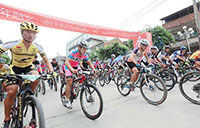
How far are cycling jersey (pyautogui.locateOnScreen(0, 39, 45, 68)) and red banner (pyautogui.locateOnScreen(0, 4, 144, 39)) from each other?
6.22m

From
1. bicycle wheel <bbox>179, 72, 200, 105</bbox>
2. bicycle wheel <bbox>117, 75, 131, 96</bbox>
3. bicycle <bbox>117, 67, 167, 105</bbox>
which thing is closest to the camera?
bicycle wheel <bbox>179, 72, 200, 105</bbox>

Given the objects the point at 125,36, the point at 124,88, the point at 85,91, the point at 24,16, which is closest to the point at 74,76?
the point at 85,91

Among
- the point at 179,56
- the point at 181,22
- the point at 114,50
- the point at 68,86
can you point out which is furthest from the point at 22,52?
the point at 181,22

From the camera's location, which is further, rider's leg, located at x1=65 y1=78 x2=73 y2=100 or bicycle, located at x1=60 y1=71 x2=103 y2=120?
rider's leg, located at x1=65 y1=78 x2=73 y2=100

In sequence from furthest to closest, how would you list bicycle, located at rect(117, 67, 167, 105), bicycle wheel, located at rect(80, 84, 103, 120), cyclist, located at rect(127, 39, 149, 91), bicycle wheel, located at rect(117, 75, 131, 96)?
bicycle wheel, located at rect(117, 75, 131, 96) → cyclist, located at rect(127, 39, 149, 91) → bicycle, located at rect(117, 67, 167, 105) → bicycle wheel, located at rect(80, 84, 103, 120)

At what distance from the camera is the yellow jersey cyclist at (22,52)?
5.26ft

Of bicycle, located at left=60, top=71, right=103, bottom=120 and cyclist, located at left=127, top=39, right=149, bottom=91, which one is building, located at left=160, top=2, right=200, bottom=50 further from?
bicycle, located at left=60, top=71, right=103, bottom=120

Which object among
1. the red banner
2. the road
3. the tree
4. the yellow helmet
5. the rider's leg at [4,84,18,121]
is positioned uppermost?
the tree

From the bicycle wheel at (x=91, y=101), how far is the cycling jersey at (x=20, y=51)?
123 centimetres

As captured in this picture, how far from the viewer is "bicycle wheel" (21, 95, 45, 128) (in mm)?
1270

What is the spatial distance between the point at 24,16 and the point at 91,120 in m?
7.64

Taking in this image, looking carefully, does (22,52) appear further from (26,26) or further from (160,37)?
(160,37)

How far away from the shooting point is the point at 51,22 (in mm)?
7871

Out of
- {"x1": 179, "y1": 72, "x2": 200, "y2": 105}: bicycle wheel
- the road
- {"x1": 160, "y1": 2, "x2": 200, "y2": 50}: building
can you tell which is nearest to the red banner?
the road
